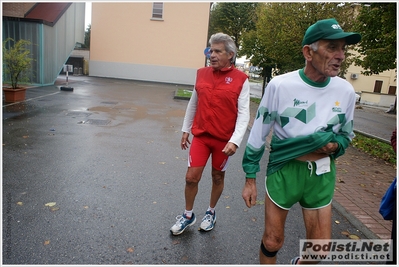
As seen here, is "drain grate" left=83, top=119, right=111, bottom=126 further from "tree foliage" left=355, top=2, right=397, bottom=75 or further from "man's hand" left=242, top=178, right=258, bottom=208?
"man's hand" left=242, top=178, right=258, bottom=208

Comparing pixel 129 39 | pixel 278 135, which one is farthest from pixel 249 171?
pixel 129 39

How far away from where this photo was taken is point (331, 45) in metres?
2.20

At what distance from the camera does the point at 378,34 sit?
28.9 feet

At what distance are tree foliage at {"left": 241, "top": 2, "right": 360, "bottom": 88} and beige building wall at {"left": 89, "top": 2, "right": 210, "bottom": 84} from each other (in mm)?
10811

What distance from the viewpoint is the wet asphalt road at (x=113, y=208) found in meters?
3.13

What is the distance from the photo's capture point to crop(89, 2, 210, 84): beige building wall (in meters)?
32.3

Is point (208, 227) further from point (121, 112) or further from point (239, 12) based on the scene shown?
point (239, 12)

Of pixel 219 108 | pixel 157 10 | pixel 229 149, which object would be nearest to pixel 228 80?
pixel 219 108

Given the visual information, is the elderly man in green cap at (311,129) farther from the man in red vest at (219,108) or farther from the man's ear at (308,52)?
the man in red vest at (219,108)

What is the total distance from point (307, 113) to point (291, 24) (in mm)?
14464

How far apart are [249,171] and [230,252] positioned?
1130 millimetres

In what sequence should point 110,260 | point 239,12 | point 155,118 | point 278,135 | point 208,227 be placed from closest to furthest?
point 278,135, point 110,260, point 208,227, point 155,118, point 239,12

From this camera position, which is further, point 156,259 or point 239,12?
point 239,12

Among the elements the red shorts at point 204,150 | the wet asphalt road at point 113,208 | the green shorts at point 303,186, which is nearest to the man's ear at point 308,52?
the green shorts at point 303,186
